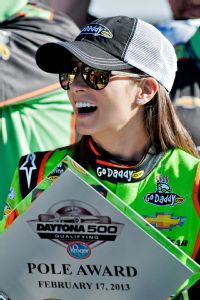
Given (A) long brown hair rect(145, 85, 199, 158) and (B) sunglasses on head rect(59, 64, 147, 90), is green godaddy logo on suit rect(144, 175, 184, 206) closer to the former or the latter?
(A) long brown hair rect(145, 85, 199, 158)

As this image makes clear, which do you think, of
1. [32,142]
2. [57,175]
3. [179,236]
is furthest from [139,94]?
[32,142]

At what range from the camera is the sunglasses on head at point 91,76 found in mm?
2676

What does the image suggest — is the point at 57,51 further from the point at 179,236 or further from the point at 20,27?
the point at 20,27

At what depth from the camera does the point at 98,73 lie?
8.80ft

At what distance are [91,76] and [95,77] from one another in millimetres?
15

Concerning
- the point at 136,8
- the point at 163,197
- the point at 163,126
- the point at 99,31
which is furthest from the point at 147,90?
the point at 136,8

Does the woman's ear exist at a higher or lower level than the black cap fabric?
lower

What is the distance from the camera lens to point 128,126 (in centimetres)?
281

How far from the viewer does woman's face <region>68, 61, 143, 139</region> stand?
2689 millimetres

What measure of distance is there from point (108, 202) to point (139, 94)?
690 mm

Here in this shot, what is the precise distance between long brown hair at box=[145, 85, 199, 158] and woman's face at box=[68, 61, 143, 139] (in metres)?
0.07

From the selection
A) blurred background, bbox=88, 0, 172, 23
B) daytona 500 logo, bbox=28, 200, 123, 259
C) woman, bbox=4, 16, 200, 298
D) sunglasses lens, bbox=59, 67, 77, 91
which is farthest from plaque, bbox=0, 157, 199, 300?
blurred background, bbox=88, 0, 172, 23

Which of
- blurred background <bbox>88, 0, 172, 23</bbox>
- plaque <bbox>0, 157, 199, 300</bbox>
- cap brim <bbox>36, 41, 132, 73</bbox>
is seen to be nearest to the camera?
plaque <bbox>0, 157, 199, 300</bbox>

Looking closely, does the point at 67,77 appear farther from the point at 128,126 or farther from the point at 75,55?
the point at 128,126
